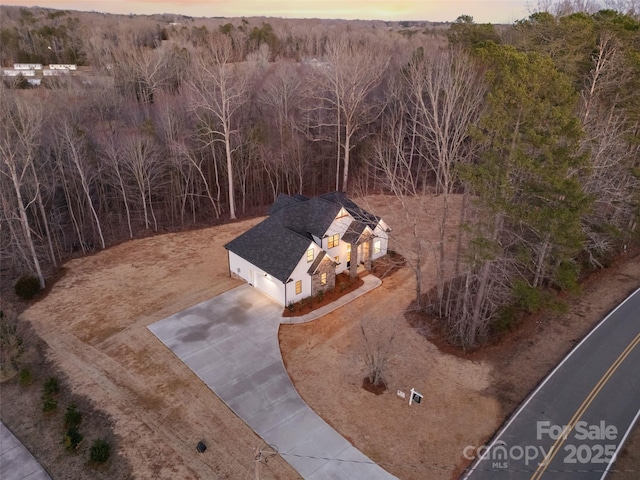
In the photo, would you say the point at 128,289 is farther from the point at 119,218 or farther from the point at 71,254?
the point at 119,218

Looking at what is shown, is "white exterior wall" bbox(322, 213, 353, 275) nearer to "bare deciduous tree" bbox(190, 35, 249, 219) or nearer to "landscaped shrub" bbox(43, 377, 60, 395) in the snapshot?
"bare deciduous tree" bbox(190, 35, 249, 219)

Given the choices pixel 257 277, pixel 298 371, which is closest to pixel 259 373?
pixel 298 371

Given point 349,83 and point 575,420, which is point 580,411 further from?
point 349,83

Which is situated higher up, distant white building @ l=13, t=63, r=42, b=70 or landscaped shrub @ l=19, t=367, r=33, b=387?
distant white building @ l=13, t=63, r=42, b=70

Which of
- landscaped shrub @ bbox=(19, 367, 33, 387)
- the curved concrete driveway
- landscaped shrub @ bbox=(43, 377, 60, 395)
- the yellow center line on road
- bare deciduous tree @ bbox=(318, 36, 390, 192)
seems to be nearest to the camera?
the yellow center line on road

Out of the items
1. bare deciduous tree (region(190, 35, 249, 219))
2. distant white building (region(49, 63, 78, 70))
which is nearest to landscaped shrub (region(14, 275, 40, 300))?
bare deciduous tree (region(190, 35, 249, 219))

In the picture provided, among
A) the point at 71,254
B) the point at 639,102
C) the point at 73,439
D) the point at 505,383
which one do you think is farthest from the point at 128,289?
the point at 639,102

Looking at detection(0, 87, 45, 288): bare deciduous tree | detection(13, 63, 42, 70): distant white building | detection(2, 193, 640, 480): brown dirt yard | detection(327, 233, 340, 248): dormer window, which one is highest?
detection(13, 63, 42, 70): distant white building
